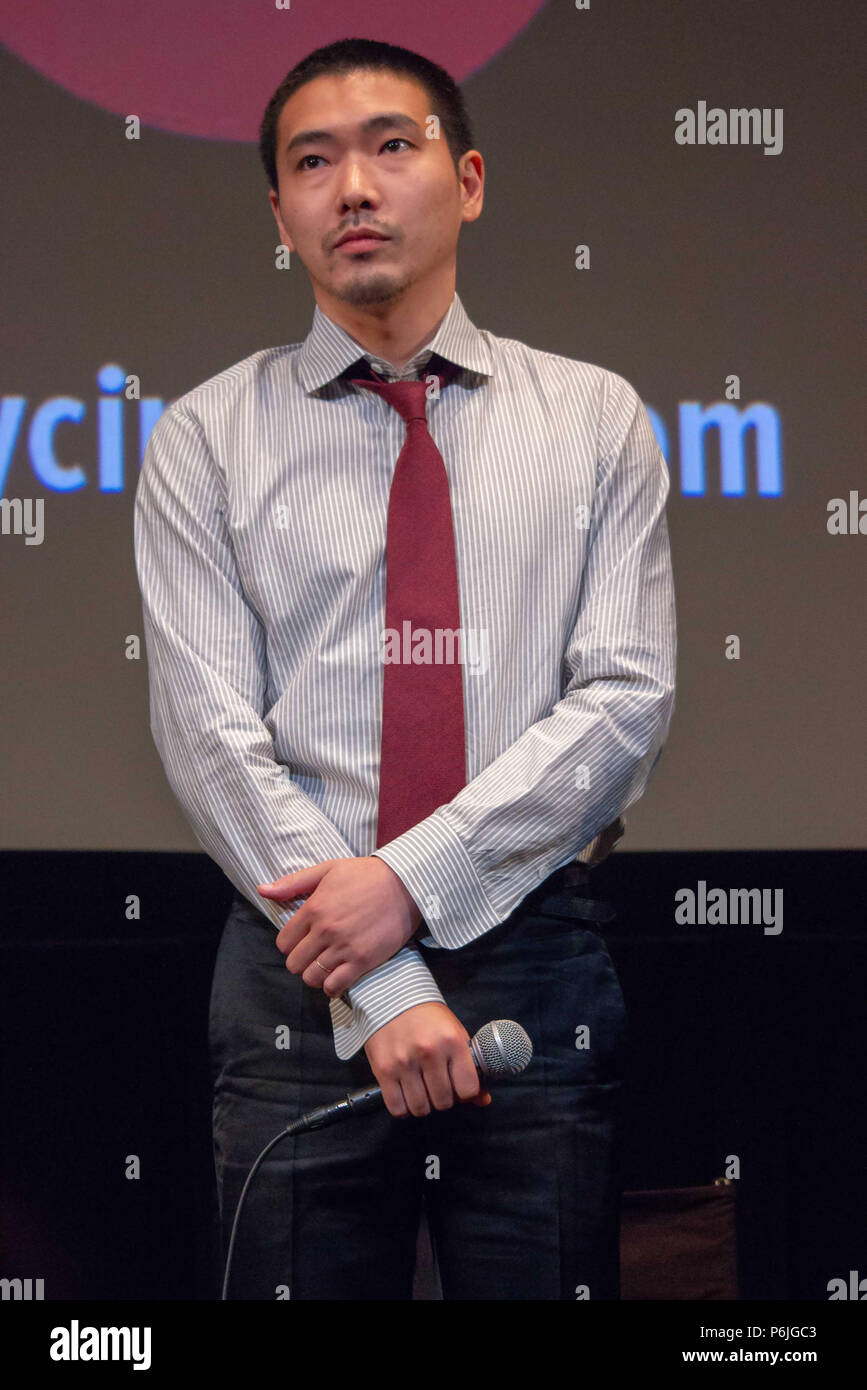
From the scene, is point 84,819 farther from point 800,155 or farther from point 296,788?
point 800,155

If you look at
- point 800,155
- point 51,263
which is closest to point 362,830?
point 51,263

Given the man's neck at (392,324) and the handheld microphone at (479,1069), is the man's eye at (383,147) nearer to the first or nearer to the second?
the man's neck at (392,324)

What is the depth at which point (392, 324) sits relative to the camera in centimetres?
202

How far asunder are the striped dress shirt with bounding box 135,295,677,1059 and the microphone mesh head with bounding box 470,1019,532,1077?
0.09 metres

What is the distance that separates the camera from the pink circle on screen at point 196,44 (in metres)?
2.68

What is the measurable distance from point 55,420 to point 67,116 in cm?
56

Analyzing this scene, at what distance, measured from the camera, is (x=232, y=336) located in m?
2.78

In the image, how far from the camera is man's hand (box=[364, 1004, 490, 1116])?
1654 millimetres

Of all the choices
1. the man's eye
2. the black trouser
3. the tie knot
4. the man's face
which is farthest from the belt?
the man's eye

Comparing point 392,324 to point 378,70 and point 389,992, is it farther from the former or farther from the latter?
point 389,992

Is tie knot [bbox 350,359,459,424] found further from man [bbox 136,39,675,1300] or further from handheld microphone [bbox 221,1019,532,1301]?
handheld microphone [bbox 221,1019,532,1301]

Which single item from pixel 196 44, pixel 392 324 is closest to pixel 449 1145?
pixel 392 324

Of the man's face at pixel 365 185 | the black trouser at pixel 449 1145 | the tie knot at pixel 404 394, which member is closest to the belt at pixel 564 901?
the black trouser at pixel 449 1145

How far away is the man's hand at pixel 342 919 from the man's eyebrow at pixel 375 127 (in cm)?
97
